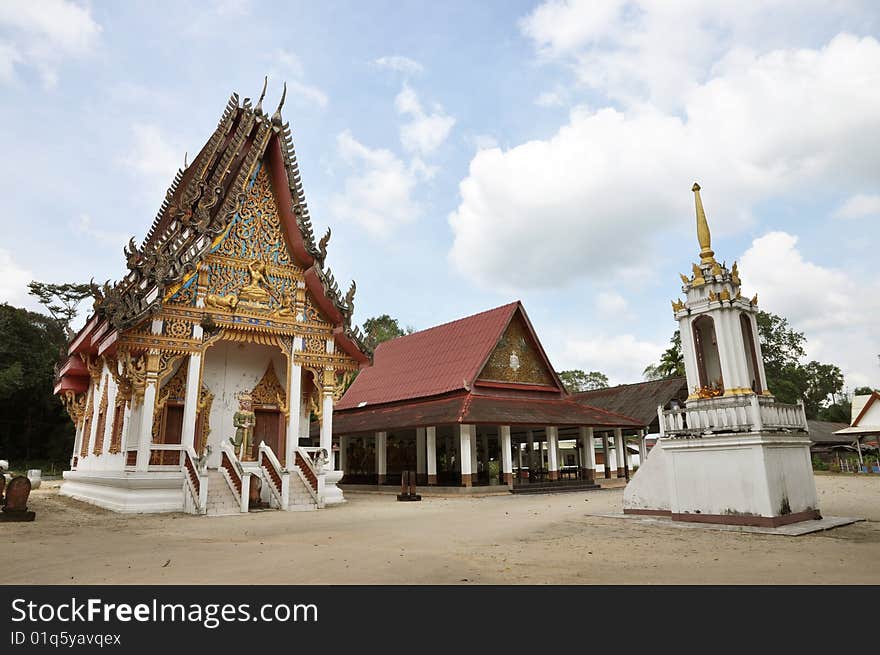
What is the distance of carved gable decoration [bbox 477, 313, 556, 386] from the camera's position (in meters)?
19.2

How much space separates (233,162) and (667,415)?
11.5m

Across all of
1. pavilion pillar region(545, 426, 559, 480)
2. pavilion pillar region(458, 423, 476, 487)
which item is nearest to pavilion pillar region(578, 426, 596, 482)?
pavilion pillar region(545, 426, 559, 480)

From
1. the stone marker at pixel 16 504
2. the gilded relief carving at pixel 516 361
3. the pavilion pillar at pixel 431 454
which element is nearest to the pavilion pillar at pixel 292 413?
the stone marker at pixel 16 504

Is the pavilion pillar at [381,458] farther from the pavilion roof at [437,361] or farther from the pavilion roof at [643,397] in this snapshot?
the pavilion roof at [643,397]

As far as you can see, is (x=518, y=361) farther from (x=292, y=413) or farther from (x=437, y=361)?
(x=292, y=413)

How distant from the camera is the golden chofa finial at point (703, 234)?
9.53 m

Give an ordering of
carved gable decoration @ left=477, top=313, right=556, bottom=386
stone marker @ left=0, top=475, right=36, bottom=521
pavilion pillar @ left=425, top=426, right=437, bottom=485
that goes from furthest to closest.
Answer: carved gable decoration @ left=477, top=313, right=556, bottom=386 → pavilion pillar @ left=425, top=426, right=437, bottom=485 → stone marker @ left=0, top=475, right=36, bottom=521

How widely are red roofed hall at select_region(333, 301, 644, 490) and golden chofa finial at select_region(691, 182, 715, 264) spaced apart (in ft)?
27.0

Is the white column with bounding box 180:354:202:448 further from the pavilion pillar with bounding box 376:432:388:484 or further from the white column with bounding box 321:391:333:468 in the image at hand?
the pavilion pillar with bounding box 376:432:388:484

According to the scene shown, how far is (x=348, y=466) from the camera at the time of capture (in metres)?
23.7

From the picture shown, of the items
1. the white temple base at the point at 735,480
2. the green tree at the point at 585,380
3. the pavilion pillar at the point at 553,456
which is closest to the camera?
the white temple base at the point at 735,480

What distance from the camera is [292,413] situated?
12.8m

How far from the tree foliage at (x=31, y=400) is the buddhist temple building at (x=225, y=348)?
22.7m
